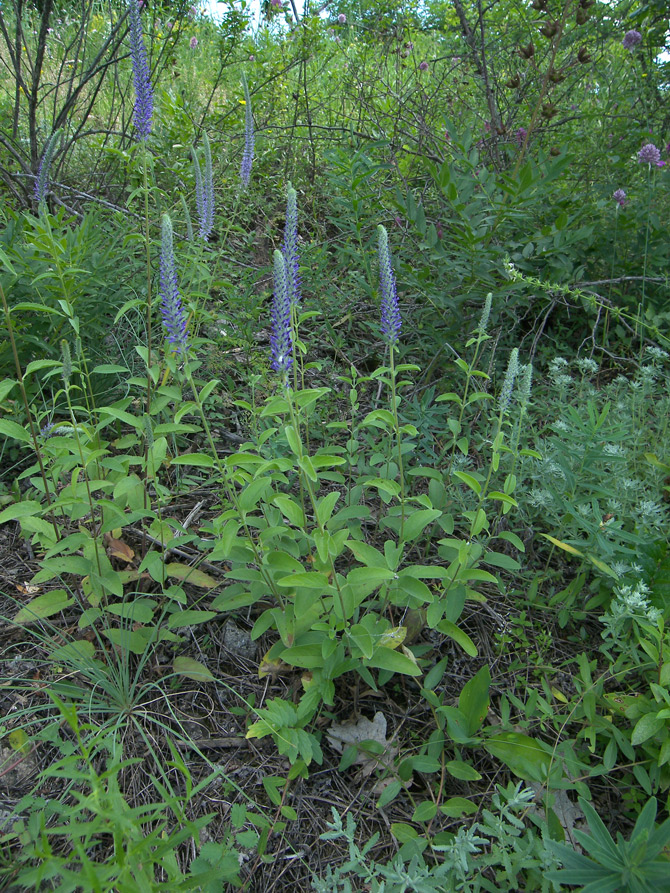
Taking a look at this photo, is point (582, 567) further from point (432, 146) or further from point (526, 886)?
point (432, 146)

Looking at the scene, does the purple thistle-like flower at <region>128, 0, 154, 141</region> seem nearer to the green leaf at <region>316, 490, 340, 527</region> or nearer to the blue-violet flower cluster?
the green leaf at <region>316, 490, 340, 527</region>

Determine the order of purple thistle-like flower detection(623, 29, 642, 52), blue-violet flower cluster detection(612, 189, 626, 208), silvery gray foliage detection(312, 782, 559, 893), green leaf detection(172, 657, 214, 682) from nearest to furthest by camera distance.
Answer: silvery gray foliage detection(312, 782, 559, 893), green leaf detection(172, 657, 214, 682), blue-violet flower cluster detection(612, 189, 626, 208), purple thistle-like flower detection(623, 29, 642, 52)

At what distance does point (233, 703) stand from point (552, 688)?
41.3 inches

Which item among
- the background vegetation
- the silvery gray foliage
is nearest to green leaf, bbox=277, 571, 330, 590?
the background vegetation

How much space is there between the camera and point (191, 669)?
1.84 meters

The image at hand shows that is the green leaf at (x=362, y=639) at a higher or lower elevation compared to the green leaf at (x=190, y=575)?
higher

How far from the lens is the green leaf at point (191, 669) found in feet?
6.01

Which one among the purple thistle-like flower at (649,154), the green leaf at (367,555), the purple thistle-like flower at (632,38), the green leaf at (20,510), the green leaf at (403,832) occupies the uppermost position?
the purple thistle-like flower at (632,38)

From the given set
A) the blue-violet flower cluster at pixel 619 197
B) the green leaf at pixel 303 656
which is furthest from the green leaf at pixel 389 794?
the blue-violet flower cluster at pixel 619 197

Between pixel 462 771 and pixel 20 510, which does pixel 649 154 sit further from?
pixel 20 510

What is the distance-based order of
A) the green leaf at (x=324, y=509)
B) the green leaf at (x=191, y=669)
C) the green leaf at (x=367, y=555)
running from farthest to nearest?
the green leaf at (x=191, y=669), the green leaf at (x=367, y=555), the green leaf at (x=324, y=509)

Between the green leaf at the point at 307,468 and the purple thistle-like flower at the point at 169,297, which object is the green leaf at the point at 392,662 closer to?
the green leaf at the point at 307,468

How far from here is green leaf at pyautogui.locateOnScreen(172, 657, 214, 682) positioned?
1831 millimetres

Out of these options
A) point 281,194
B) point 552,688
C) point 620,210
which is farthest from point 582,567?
point 281,194
